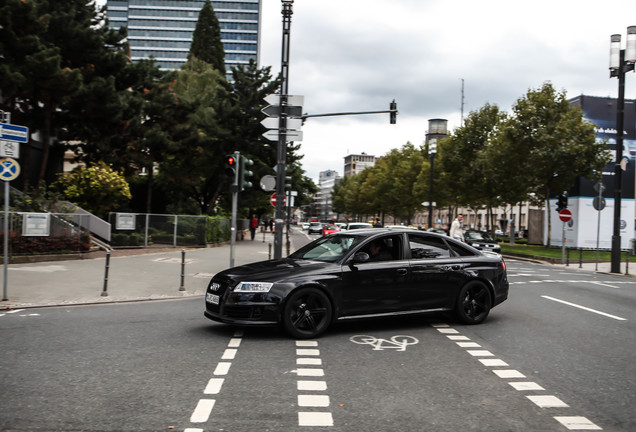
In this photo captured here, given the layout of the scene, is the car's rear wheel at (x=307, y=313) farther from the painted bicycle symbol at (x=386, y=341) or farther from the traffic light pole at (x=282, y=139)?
the traffic light pole at (x=282, y=139)

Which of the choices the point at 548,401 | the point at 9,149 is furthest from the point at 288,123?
the point at 548,401

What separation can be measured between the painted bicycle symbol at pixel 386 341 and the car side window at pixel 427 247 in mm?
1345

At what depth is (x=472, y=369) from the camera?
6.31m

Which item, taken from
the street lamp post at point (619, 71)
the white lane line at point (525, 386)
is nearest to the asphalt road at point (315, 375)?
the white lane line at point (525, 386)

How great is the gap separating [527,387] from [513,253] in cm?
3141

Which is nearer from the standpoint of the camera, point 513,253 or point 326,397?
point 326,397

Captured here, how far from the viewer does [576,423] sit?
179 inches

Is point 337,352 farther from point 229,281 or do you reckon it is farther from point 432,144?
point 432,144

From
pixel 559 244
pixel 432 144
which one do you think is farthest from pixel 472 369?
pixel 559 244

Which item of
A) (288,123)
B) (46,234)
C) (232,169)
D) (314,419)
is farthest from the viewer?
(46,234)

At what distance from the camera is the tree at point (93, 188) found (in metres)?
26.1

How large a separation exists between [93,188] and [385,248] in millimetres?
20575

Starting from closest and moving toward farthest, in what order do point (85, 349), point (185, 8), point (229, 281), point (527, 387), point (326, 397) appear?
1. point (326, 397)
2. point (527, 387)
3. point (85, 349)
4. point (229, 281)
5. point (185, 8)

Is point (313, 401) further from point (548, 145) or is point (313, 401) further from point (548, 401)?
point (548, 145)
